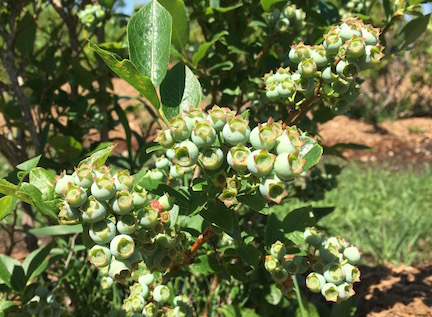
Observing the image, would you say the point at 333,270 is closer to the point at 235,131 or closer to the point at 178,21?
the point at 235,131

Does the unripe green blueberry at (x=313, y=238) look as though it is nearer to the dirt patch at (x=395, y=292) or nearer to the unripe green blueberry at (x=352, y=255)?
the unripe green blueberry at (x=352, y=255)

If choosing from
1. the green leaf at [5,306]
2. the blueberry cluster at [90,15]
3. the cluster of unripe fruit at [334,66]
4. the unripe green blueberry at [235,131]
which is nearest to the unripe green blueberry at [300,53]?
the cluster of unripe fruit at [334,66]

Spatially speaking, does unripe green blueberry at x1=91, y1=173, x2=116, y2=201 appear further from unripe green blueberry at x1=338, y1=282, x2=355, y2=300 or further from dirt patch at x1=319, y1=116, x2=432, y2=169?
dirt patch at x1=319, y1=116, x2=432, y2=169

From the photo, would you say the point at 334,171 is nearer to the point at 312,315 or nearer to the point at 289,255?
the point at 312,315

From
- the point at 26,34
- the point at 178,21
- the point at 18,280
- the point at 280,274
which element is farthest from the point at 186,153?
the point at 26,34

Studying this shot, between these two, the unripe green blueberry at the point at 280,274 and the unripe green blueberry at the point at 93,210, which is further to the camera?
the unripe green blueberry at the point at 280,274

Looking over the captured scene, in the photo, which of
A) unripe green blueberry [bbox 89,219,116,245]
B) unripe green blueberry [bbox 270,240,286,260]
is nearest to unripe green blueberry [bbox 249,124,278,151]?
unripe green blueberry [bbox 89,219,116,245]
